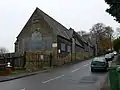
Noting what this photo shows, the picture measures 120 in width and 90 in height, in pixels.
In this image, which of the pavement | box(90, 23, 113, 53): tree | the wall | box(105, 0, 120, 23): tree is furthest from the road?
box(90, 23, 113, 53): tree

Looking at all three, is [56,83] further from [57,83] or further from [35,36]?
[35,36]

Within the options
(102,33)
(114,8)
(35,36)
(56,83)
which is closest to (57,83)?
(56,83)

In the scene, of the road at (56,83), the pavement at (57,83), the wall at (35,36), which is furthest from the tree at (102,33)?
the road at (56,83)

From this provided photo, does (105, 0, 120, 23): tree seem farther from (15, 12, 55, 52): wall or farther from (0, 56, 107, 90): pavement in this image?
(15, 12, 55, 52): wall

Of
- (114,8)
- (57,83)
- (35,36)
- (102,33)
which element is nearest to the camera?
(57,83)

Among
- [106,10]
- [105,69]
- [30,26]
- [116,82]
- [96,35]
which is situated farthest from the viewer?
[96,35]

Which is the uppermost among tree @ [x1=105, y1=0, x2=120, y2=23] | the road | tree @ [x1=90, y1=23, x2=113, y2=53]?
tree @ [x1=90, y1=23, x2=113, y2=53]

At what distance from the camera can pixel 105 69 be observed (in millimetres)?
30188

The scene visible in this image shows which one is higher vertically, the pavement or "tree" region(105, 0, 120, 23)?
"tree" region(105, 0, 120, 23)

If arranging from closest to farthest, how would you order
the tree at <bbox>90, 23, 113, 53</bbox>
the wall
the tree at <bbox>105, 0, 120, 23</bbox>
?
the tree at <bbox>105, 0, 120, 23</bbox> → the wall → the tree at <bbox>90, 23, 113, 53</bbox>

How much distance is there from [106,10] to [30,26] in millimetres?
38770

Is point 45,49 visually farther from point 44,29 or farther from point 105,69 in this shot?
point 105,69

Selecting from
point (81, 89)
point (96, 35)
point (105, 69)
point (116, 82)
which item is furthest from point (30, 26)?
point (116, 82)

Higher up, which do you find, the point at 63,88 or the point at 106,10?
the point at 106,10
